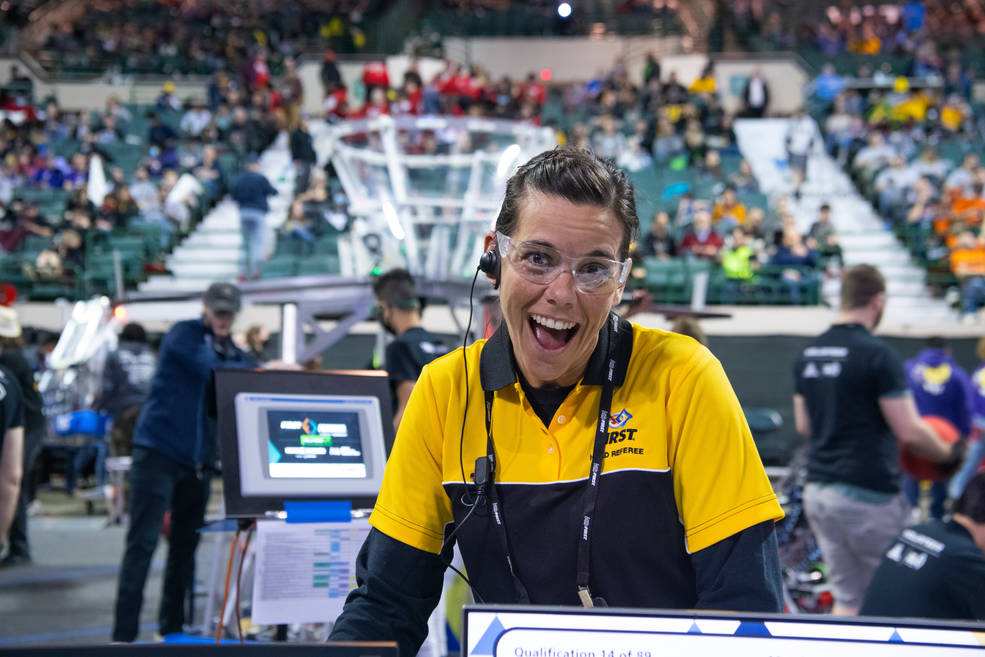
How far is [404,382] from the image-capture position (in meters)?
4.64

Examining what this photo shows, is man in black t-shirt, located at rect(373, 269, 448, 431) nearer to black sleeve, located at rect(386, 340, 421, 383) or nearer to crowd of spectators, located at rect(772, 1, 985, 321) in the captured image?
black sleeve, located at rect(386, 340, 421, 383)

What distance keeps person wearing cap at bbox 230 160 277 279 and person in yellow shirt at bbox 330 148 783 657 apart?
1198 centimetres

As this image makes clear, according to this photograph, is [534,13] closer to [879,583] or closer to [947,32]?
[947,32]

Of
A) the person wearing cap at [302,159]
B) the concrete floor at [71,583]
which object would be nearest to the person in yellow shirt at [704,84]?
the person wearing cap at [302,159]

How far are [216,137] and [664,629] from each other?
1843 centimetres

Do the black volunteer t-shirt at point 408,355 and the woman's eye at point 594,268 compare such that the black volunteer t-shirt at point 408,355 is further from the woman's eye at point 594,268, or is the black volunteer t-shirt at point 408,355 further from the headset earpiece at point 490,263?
the woman's eye at point 594,268

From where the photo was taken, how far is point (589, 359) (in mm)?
1864

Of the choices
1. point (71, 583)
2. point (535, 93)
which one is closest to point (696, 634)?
point (71, 583)

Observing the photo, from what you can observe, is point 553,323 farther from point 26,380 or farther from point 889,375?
point 26,380

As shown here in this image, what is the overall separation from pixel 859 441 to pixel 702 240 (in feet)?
30.7

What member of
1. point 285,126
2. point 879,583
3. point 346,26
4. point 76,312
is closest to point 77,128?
point 285,126

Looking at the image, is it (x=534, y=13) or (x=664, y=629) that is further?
(x=534, y=13)

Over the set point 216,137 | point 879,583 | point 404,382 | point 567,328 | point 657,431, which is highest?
point 216,137

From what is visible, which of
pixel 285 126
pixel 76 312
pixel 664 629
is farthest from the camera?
pixel 285 126
